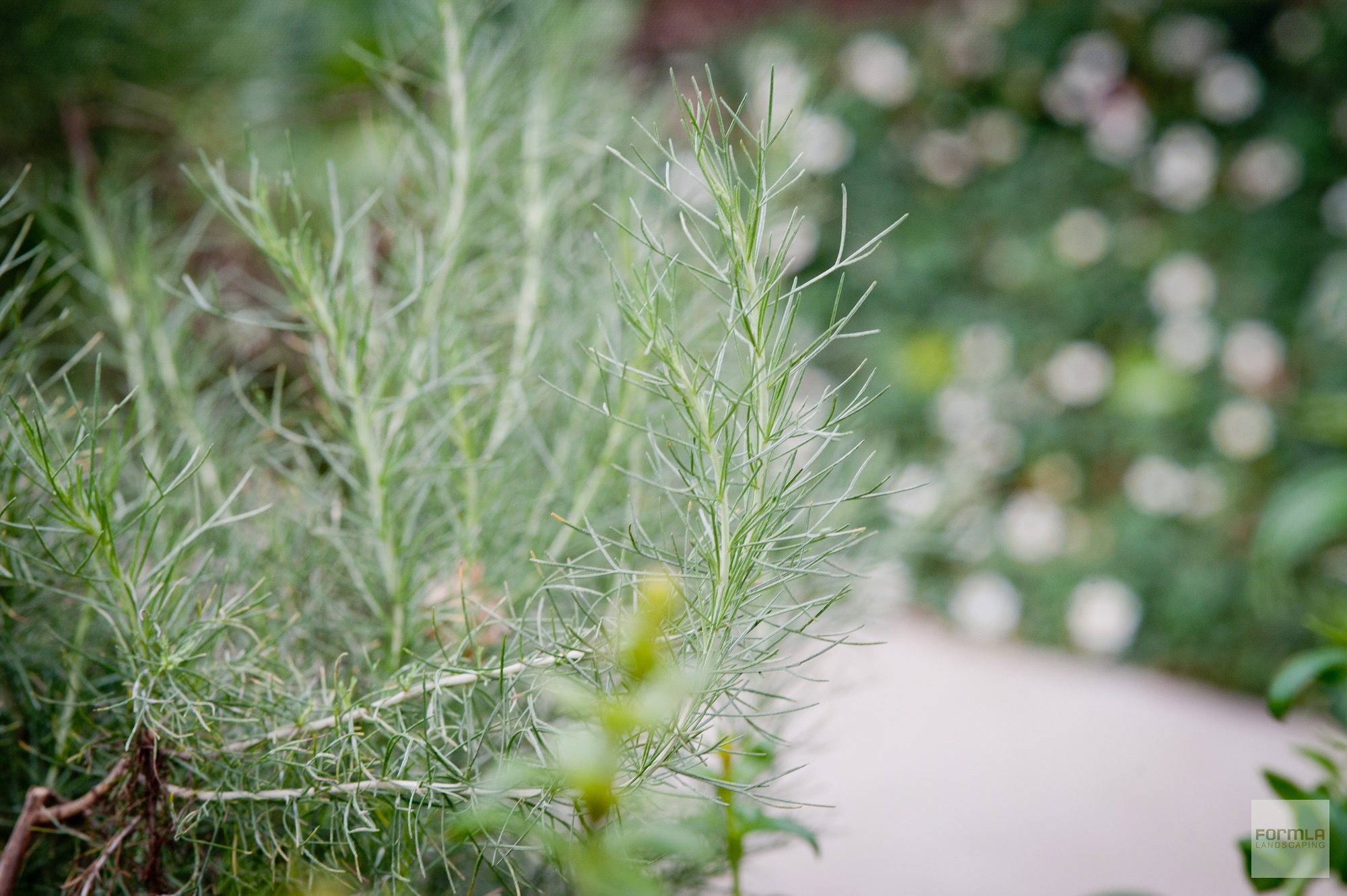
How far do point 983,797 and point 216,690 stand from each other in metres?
0.90

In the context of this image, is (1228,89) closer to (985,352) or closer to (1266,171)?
(1266,171)

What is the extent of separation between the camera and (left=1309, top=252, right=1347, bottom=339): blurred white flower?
1.19 meters

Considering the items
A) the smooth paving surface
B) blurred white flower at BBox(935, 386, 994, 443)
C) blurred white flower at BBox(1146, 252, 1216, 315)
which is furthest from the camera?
blurred white flower at BBox(935, 386, 994, 443)

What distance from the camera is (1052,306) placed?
1386 millimetres

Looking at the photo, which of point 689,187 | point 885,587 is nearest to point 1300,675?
point 885,587

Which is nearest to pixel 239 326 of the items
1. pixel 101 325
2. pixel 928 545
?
pixel 101 325

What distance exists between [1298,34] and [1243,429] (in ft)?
1.95

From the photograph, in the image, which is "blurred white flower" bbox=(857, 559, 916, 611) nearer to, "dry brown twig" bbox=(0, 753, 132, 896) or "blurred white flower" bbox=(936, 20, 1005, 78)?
"dry brown twig" bbox=(0, 753, 132, 896)

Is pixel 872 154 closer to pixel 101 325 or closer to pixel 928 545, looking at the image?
pixel 928 545

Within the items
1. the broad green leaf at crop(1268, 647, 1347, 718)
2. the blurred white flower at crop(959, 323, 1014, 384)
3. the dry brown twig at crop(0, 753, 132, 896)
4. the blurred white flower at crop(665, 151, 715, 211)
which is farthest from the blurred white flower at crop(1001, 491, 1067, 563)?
the dry brown twig at crop(0, 753, 132, 896)

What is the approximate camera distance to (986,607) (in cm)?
146

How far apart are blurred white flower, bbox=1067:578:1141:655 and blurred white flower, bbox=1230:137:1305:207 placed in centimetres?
65

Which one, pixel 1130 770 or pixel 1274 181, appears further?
pixel 1274 181

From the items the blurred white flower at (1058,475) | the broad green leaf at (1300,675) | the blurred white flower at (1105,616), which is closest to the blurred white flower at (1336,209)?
the blurred white flower at (1058,475)
